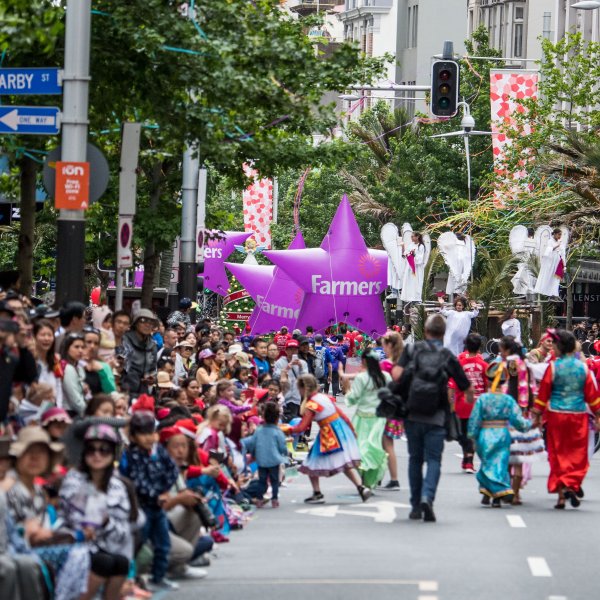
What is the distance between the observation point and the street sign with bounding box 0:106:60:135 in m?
17.2

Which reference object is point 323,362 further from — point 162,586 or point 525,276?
point 162,586

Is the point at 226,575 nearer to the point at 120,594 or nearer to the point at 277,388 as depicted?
the point at 120,594

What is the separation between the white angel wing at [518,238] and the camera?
124 feet

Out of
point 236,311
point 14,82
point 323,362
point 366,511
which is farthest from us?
point 236,311

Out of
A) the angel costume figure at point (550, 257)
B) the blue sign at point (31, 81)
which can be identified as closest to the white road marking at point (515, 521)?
the blue sign at point (31, 81)

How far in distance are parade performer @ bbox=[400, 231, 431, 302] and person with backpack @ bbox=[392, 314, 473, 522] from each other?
23.9m

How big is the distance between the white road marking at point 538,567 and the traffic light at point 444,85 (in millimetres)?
17081

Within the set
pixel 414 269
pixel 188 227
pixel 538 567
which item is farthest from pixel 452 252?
pixel 538 567

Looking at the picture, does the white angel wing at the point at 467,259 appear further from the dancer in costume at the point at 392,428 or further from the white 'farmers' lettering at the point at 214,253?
the white 'farmers' lettering at the point at 214,253

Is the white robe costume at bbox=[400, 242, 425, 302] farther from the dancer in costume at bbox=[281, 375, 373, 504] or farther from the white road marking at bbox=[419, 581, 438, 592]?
the white road marking at bbox=[419, 581, 438, 592]

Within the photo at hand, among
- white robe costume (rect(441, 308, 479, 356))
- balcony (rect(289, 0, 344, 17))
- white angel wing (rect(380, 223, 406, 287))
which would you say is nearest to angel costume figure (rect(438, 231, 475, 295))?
white angel wing (rect(380, 223, 406, 287))

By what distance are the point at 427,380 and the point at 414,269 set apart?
2430 centimetres

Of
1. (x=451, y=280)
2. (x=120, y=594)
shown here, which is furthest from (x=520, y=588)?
(x=451, y=280)

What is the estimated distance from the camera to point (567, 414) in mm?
18328
